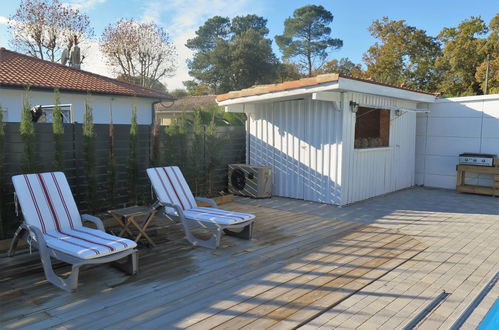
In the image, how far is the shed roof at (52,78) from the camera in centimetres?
1252

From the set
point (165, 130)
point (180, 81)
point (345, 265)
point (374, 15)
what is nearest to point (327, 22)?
point (374, 15)

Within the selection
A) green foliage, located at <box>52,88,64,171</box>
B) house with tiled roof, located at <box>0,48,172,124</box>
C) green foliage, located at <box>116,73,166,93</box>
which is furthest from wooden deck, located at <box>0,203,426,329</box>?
green foliage, located at <box>116,73,166,93</box>

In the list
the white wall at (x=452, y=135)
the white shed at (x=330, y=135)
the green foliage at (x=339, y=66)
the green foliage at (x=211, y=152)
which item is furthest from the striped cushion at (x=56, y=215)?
the green foliage at (x=339, y=66)

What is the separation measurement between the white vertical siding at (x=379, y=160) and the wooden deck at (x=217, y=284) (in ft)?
8.07

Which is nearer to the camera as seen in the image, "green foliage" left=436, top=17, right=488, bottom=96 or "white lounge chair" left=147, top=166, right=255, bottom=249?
"white lounge chair" left=147, top=166, right=255, bottom=249

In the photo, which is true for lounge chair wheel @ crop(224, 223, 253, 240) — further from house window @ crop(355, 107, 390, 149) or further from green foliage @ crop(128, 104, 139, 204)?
house window @ crop(355, 107, 390, 149)

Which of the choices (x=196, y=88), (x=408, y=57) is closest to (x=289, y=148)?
(x=408, y=57)

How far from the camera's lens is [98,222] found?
4.57 metres

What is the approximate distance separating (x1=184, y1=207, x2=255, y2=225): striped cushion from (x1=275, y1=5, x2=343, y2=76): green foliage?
33770 mm

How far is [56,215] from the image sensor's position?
15.1 feet

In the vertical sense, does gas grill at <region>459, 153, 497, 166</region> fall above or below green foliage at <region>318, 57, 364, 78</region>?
below

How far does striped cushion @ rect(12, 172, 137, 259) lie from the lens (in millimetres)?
3953

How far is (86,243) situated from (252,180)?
5.02m

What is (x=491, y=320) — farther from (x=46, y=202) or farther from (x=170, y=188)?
(x=46, y=202)
